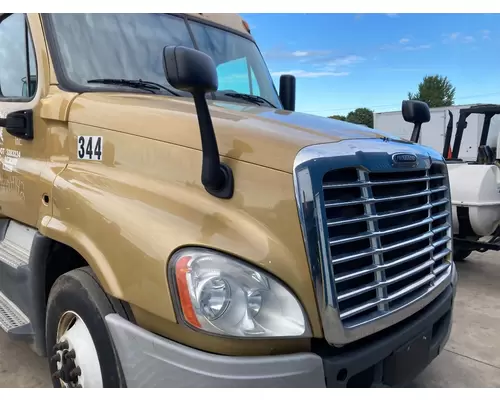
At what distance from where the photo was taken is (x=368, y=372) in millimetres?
2145

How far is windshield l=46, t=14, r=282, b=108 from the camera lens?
2.89 meters

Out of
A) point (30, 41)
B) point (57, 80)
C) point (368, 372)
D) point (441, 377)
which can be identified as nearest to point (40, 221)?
point (57, 80)

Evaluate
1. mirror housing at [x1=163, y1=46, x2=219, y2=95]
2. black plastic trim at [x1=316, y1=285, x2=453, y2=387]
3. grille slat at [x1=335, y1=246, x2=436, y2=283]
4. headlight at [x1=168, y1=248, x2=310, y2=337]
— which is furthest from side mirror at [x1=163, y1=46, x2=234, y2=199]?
black plastic trim at [x1=316, y1=285, x2=453, y2=387]

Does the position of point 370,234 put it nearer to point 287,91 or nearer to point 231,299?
point 231,299

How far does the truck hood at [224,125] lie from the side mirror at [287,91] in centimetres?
165

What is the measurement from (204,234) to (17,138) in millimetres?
1924

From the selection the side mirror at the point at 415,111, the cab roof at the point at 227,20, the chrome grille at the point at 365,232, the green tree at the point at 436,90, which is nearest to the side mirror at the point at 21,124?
the cab roof at the point at 227,20

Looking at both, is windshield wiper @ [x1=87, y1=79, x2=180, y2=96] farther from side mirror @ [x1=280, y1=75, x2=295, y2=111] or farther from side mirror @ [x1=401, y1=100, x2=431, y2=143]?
side mirror @ [x1=401, y1=100, x2=431, y2=143]

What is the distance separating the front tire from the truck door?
659 mm

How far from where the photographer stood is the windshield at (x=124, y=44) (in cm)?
289

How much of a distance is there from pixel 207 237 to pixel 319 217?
0.47 meters

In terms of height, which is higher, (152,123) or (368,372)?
(152,123)

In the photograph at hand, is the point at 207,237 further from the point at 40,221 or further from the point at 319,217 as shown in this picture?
the point at 40,221
